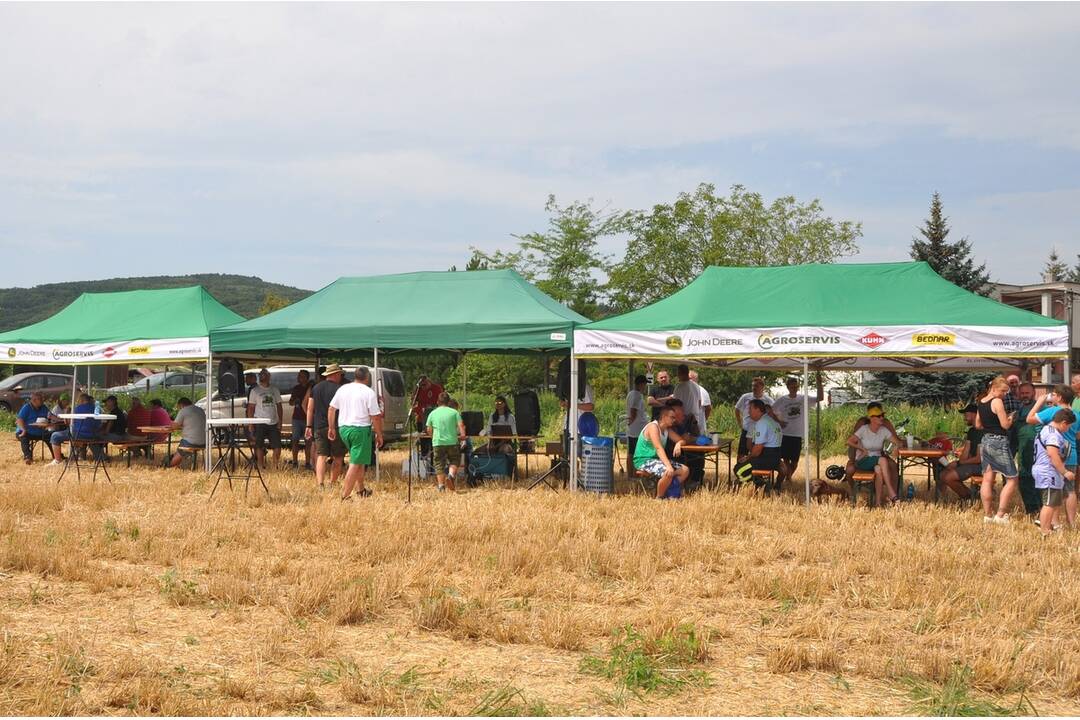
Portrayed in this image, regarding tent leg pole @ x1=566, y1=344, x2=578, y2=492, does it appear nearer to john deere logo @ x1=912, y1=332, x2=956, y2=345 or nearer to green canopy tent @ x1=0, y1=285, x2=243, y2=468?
john deere logo @ x1=912, y1=332, x2=956, y2=345

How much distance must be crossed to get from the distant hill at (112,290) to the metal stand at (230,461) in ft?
264

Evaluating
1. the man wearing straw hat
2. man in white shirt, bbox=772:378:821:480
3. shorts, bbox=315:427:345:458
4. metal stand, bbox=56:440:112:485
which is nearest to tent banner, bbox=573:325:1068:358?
man in white shirt, bbox=772:378:821:480

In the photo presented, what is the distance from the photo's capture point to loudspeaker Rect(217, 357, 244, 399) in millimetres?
14812

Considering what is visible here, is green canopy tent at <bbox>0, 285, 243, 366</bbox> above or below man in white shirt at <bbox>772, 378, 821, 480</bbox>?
above

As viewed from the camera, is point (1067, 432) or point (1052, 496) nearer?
point (1052, 496)

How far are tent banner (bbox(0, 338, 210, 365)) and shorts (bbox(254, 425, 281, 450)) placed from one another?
1.47m

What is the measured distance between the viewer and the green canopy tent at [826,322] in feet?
36.0

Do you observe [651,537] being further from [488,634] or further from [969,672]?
[969,672]

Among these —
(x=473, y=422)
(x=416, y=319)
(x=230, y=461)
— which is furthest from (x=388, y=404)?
(x=416, y=319)

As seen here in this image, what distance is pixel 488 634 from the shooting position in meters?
6.21

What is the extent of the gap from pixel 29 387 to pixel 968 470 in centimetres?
2843

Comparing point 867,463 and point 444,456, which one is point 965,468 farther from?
point 444,456

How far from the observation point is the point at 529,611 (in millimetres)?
6719

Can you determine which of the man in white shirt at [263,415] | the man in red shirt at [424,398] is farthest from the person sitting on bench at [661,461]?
the man in white shirt at [263,415]
